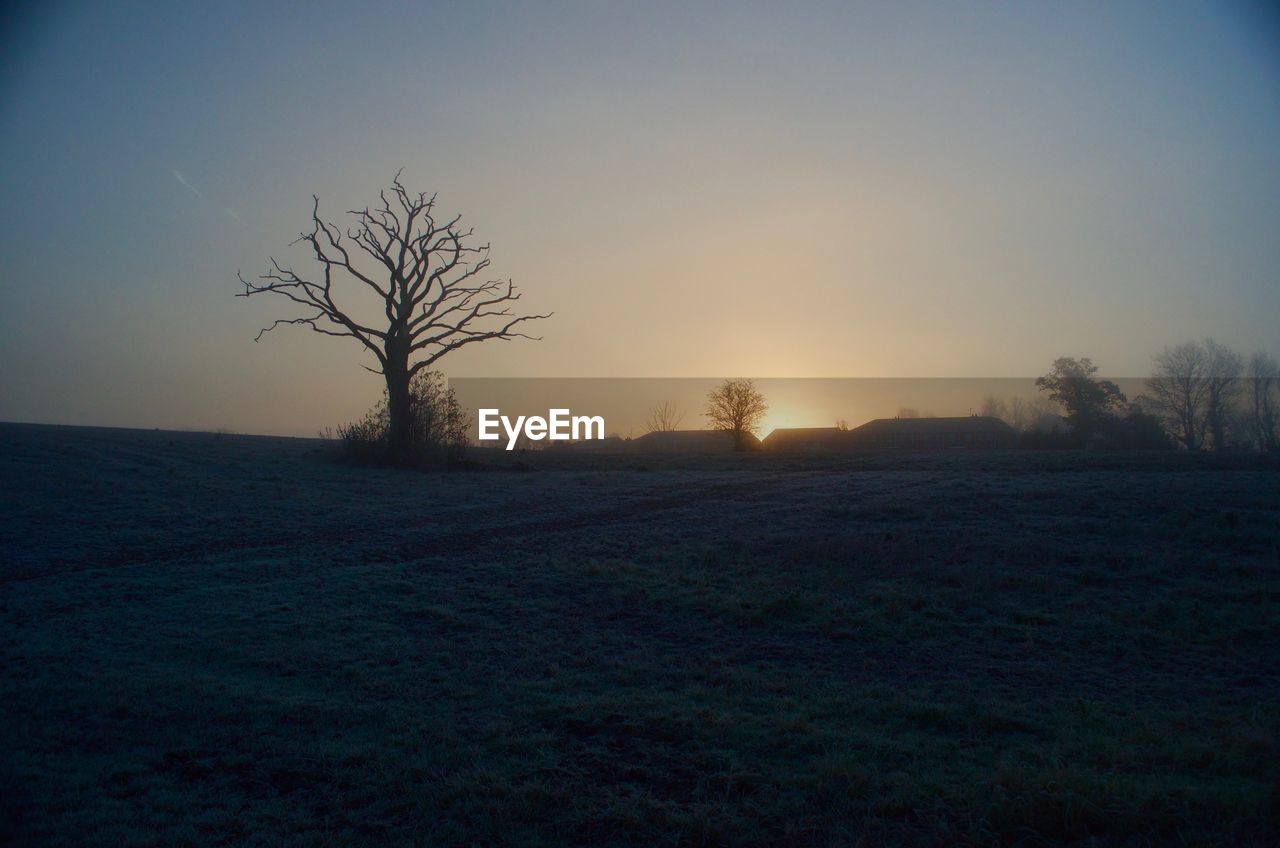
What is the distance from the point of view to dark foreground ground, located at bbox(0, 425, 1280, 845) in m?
6.34

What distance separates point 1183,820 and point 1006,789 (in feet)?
3.83

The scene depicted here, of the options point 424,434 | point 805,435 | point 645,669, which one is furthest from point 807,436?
point 645,669

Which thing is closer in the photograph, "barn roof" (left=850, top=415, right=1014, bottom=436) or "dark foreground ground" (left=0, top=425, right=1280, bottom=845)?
"dark foreground ground" (left=0, top=425, right=1280, bottom=845)

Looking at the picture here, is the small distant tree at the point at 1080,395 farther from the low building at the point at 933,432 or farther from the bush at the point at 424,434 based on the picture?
the bush at the point at 424,434

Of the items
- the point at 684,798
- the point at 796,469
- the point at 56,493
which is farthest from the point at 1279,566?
the point at 56,493

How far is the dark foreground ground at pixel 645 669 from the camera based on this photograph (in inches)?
250

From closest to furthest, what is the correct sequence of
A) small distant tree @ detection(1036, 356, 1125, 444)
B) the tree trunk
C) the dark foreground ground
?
the dark foreground ground
the tree trunk
small distant tree @ detection(1036, 356, 1125, 444)

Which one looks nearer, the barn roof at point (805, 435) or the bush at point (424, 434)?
the bush at point (424, 434)

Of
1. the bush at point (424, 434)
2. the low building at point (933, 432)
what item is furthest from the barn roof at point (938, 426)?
the bush at point (424, 434)

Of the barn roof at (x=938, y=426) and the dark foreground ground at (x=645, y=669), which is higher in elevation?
the barn roof at (x=938, y=426)

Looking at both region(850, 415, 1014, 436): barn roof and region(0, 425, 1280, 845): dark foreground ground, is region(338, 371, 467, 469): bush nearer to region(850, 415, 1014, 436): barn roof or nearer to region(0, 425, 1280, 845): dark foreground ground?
region(0, 425, 1280, 845): dark foreground ground

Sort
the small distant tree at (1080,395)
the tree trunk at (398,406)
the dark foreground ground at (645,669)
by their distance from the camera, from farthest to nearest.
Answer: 1. the small distant tree at (1080,395)
2. the tree trunk at (398,406)
3. the dark foreground ground at (645,669)

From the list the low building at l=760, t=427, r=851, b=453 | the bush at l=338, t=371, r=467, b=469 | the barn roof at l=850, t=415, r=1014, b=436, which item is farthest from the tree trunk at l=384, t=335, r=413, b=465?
the barn roof at l=850, t=415, r=1014, b=436

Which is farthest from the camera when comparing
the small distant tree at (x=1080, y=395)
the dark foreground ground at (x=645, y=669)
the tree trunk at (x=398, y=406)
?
the small distant tree at (x=1080, y=395)
